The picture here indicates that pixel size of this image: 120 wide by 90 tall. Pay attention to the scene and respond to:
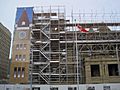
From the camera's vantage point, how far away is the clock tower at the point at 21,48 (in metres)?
39.6

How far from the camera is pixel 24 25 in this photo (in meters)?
43.2

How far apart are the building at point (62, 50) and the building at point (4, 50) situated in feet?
59.3

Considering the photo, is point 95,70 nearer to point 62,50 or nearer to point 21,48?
point 62,50

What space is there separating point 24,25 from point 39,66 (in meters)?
11.4

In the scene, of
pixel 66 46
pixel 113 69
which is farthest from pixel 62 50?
pixel 113 69

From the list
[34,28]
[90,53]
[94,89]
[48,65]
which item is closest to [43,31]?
[34,28]

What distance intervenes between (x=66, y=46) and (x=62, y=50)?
52.3 inches

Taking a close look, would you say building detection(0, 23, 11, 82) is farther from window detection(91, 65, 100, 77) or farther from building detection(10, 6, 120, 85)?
window detection(91, 65, 100, 77)

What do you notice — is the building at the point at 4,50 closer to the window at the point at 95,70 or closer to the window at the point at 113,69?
the window at the point at 95,70

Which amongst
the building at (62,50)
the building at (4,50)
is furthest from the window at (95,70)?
the building at (4,50)

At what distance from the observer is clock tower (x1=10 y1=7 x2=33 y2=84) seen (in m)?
39.6

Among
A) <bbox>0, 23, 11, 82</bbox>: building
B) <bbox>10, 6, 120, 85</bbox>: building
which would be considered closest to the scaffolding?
<bbox>10, 6, 120, 85</bbox>: building

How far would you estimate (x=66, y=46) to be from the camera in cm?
3841

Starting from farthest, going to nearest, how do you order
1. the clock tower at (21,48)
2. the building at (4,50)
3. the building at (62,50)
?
the building at (4,50) → the clock tower at (21,48) → the building at (62,50)
